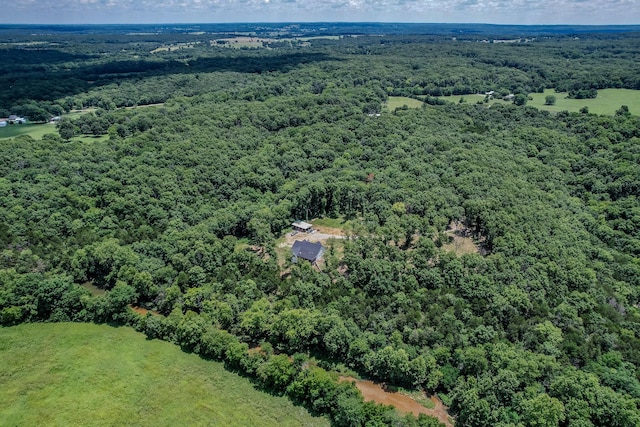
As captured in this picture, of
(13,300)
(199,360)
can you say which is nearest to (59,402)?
(199,360)

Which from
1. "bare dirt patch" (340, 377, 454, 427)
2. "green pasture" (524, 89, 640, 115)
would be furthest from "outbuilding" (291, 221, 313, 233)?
"green pasture" (524, 89, 640, 115)

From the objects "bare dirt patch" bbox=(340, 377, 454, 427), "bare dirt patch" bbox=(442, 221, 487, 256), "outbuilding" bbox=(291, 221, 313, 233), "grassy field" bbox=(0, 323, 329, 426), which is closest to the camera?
"bare dirt patch" bbox=(340, 377, 454, 427)

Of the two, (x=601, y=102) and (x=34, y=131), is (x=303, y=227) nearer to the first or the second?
(x=34, y=131)

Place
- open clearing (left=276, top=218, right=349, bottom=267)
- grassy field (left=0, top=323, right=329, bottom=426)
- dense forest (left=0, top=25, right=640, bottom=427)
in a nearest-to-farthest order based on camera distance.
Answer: grassy field (left=0, top=323, right=329, bottom=426), dense forest (left=0, top=25, right=640, bottom=427), open clearing (left=276, top=218, right=349, bottom=267)

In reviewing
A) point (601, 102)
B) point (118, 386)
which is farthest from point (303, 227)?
point (601, 102)

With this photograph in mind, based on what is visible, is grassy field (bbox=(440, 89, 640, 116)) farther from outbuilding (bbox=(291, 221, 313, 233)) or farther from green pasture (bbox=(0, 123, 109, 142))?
green pasture (bbox=(0, 123, 109, 142))
